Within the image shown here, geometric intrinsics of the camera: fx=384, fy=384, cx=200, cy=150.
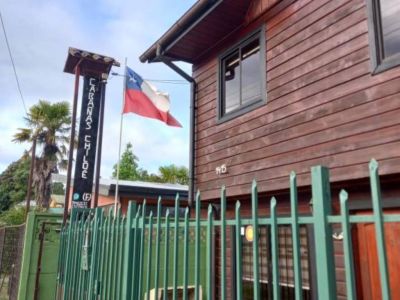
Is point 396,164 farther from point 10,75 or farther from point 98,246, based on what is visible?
point 10,75

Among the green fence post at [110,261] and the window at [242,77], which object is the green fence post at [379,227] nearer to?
the green fence post at [110,261]

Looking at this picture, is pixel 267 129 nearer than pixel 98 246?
No

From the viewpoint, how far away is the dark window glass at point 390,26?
3.97 metres

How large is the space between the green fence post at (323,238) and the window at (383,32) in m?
2.90

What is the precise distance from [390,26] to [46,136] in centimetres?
1791

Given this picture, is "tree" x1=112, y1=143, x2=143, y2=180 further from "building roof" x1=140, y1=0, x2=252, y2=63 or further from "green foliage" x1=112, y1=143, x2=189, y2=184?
"building roof" x1=140, y1=0, x2=252, y2=63

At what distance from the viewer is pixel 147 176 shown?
35844mm

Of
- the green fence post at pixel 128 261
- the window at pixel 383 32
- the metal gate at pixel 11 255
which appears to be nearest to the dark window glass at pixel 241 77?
the window at pixel 383 32

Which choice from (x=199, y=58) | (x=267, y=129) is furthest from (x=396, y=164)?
(x=199, y=58)

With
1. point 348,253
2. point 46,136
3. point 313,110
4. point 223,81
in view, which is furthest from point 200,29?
point 46,136

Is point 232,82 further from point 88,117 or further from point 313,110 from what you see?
point 88,117

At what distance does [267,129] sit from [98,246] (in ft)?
9.35

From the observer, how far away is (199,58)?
7.33m

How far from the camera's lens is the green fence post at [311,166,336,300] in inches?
56.7
